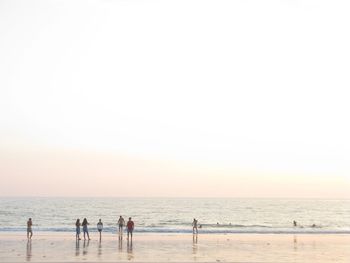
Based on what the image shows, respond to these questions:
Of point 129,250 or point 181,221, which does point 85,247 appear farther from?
point 181,221

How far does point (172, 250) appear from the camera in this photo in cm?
3284

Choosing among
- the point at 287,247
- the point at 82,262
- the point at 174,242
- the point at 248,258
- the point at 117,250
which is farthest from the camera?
the point at 174,242

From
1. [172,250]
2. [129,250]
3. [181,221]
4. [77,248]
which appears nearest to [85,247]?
[77,248]

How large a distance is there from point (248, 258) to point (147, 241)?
1235 centimetres

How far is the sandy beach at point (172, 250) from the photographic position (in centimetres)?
2827

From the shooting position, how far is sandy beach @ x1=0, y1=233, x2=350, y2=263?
28.3m

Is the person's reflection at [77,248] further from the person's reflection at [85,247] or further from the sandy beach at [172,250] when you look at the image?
the person's reflection at [85,247]

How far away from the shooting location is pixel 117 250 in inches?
1266

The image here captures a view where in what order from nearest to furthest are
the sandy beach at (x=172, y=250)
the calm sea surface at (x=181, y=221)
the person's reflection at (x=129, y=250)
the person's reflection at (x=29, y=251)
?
the person's reflection at (x=29, y=251) < the sandy beach at (x=172, y=250) < the person's reflection at (x=129, y=250) < the calm sea surface at (x=181, y=221)

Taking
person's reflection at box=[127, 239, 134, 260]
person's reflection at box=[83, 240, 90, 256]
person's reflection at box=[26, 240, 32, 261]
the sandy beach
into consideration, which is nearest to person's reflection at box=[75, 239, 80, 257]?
the sandy beach

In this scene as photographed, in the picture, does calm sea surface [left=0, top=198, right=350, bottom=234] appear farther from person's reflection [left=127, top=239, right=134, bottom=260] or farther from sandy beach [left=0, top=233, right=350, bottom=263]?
person's reflection [left=127, top=239, right=134, bottom=260]

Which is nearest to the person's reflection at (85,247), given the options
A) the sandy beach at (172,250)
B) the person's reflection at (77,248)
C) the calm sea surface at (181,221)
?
the sandy beach at (172,250)

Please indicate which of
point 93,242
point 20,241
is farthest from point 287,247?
point 20,241

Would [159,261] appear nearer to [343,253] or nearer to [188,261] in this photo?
[188,261]
